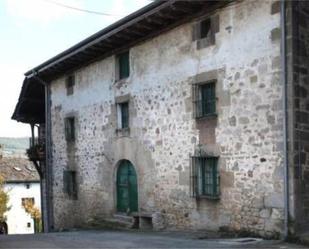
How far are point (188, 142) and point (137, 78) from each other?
3.15 meters

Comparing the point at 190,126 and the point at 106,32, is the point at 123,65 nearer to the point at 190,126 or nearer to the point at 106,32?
the point at 106,32

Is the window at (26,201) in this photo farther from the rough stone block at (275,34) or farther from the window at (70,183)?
the rough stone block at (275,34)

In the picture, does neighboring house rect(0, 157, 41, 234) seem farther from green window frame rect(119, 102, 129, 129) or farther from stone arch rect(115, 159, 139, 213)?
green window frame rect(119, 102, 129, 129)

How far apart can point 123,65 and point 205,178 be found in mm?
5346

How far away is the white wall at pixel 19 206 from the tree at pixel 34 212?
0.55m

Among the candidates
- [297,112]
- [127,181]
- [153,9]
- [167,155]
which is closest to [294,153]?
[297,112]

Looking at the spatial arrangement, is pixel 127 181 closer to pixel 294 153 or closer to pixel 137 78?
pixel 137 78

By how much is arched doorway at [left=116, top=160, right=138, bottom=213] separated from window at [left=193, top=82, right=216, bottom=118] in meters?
3.71

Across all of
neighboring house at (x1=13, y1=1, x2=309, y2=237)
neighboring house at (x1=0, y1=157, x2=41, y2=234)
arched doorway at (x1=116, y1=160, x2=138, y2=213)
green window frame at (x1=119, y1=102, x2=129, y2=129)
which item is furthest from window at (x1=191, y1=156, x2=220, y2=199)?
neighboring house at (x1=0, y1=157, x2=41, y2=234)

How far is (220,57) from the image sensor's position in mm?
12438

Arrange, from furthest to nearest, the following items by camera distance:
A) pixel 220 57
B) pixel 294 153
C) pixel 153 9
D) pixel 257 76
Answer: pixel 153 9
pixel 220 57
pixel 257 76
pixel 294 153

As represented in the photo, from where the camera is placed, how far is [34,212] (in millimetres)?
39219

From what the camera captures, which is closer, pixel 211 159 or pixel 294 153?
pixel 294 153

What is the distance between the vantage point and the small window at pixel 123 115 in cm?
1614
